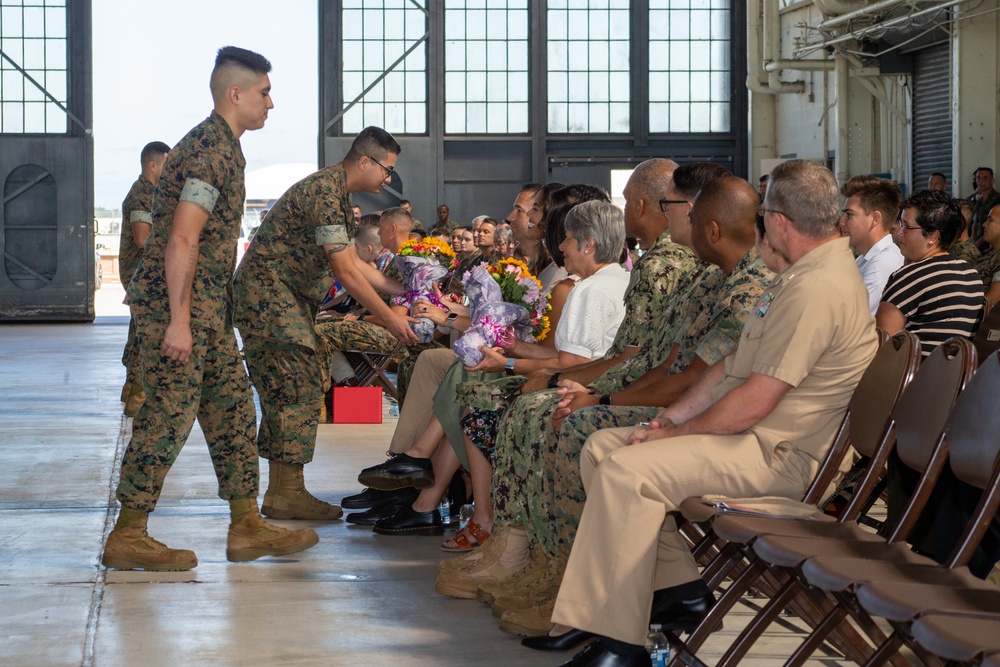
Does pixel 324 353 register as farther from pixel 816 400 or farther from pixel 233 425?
pixel 816 400

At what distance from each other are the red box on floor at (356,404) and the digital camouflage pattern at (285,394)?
2.80 meters

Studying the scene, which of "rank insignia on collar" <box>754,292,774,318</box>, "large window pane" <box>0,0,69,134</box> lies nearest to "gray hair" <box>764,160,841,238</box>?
"rank insignia on collar" <box>754,292,774,318</box>

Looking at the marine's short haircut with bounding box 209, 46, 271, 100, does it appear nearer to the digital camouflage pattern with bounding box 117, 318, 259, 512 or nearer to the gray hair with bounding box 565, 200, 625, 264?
the digital camouflage pattern with bounding box 117, 318, 259, 512

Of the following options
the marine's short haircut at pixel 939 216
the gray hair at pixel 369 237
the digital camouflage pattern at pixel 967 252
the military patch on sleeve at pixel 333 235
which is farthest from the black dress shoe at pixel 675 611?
the gray hair at pixel 369 237

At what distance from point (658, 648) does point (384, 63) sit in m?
15.3

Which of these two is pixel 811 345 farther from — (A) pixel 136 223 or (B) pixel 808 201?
(A) pixel 136 223

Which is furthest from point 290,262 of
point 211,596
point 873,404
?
point 873,404

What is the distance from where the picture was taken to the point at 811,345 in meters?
3.20

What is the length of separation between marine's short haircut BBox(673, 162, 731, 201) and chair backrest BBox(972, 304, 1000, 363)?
1443 millimetres

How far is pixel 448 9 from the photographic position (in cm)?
1789

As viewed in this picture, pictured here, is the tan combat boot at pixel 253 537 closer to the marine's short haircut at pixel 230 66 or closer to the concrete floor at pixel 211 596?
the concrete floor at pixel 211 596

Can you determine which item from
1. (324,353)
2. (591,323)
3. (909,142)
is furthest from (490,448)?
(909,142)

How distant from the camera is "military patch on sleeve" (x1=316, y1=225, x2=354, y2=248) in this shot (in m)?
5.09

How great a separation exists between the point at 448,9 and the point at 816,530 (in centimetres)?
1575
